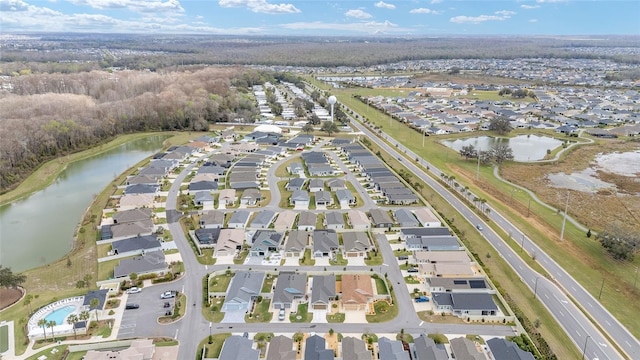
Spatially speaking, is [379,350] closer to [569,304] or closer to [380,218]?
[569,304]

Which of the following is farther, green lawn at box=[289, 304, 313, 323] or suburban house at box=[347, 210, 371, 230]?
suburban house at box=[347, 210, 371, 230]

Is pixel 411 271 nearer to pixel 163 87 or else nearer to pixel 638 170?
A: pixel 638 170

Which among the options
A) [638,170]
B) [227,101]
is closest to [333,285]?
[638,170]

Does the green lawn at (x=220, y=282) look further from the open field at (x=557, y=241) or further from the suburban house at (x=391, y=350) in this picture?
the open field at (x=557, y=241)

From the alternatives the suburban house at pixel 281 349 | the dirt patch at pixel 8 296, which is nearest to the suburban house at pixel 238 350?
the suburban house at pixel 281 349

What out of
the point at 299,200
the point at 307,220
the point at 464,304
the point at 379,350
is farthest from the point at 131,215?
the point at 464,304

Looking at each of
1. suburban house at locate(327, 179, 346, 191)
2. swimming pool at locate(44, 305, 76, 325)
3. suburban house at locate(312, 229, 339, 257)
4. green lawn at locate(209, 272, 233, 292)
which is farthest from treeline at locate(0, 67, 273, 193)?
suburban house at locate(312, 229, 339, 257)

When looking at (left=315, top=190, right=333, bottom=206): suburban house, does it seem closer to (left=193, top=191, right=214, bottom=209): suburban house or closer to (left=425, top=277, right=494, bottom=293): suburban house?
(left=193, top=191, right=214, bottom=209): suburban house
